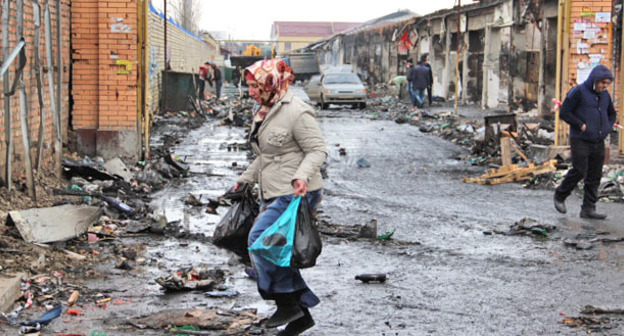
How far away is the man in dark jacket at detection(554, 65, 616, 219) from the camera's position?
9.13m

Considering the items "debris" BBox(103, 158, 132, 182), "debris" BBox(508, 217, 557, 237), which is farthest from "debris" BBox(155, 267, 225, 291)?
"debris" BBox(103, 158, 132, 182)

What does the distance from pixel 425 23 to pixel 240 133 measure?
19.5m

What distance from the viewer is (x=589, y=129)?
912 cm

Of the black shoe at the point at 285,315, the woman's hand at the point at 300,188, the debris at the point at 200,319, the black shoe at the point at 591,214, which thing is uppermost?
the woman's hand at the point at 300,188

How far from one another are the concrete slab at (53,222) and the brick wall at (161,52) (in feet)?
18.5

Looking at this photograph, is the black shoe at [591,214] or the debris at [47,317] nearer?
the debris at [47,317]

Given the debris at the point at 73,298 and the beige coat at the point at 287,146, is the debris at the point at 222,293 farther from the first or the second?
the beige coat at the point at 287,146

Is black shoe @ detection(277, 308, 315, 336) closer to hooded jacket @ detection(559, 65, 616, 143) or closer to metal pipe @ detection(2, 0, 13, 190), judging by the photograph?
metal pipe @ detection(2, 0, 13, 190)

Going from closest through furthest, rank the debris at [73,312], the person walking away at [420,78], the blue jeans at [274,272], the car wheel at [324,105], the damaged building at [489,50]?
the blue jeans at [274,272] → the debris at [73,312] → the damaged building at [489,50] → the person walking away at [420,78] → the car wheel at [324,105]

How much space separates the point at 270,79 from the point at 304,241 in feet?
3.30

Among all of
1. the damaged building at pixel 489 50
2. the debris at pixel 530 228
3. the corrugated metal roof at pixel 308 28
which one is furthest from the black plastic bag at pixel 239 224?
the corrugated metal roof at pixel 308 28

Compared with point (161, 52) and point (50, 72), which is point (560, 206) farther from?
point (161, 52)

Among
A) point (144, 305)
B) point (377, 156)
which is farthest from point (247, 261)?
point (377, 156)

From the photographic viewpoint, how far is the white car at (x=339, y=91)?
101ft
